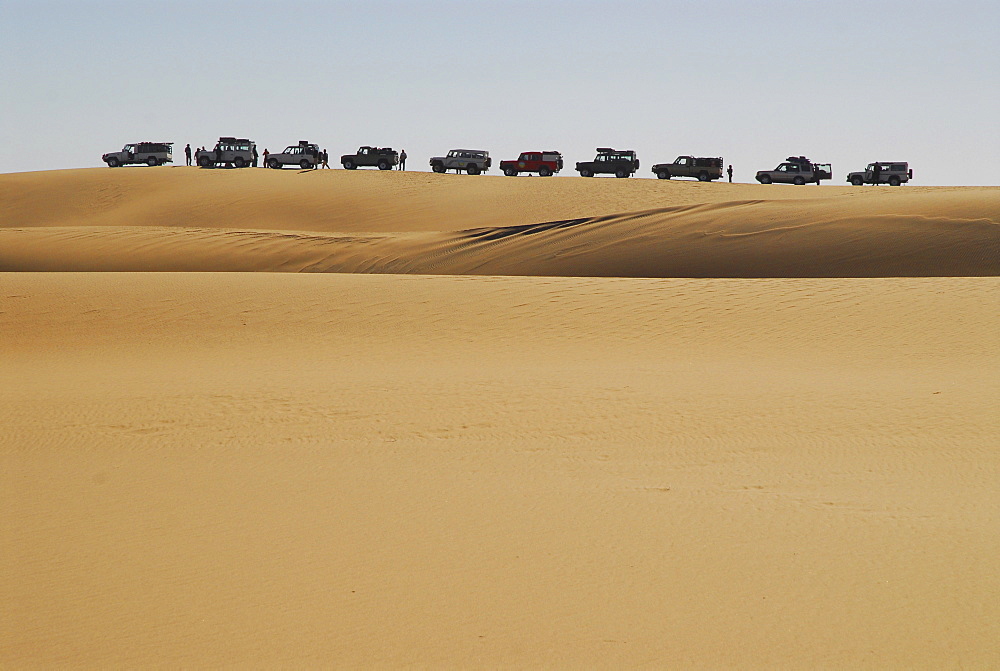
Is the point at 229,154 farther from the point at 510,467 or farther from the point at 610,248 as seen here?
the point at 510,467

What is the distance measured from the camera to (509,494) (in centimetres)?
537

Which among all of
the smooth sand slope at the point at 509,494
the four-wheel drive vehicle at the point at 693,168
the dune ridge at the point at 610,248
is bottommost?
the smooth sand slope at the point at 509,494

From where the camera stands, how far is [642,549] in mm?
4453

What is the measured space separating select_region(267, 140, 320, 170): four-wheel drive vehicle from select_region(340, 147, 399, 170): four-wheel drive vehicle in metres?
1.42

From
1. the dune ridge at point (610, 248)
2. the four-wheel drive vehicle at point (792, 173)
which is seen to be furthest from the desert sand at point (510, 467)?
the four-wheel drive vehicle at point (792, 173)

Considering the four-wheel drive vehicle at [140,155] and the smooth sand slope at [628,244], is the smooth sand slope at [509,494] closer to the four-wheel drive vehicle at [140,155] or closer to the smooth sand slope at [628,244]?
the smooth sand slope at [628,244]

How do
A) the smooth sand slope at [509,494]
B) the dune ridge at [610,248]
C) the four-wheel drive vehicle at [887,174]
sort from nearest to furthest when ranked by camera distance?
the smooth sand slope at [509,494] → the dune ridge at [610,248] → the four-wheel drive vehicle at [887,174]

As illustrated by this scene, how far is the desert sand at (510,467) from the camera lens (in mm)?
3639

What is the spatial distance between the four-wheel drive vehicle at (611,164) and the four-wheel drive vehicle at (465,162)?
4.38 metres

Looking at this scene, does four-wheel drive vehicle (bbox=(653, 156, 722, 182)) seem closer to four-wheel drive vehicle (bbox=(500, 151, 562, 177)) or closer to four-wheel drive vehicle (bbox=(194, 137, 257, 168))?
four-wheel drive vehicle (bbox=(500, 151, 562, 177))

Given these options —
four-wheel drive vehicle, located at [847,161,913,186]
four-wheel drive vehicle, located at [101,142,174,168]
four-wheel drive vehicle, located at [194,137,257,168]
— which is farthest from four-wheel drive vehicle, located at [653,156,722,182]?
four-wheel drive vehicle, located at [101,142,174,168]

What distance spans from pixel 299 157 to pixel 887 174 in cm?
2644

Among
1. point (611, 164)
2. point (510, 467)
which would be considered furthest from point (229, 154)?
point (510, 467)

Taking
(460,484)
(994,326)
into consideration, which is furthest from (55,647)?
(994,326)
